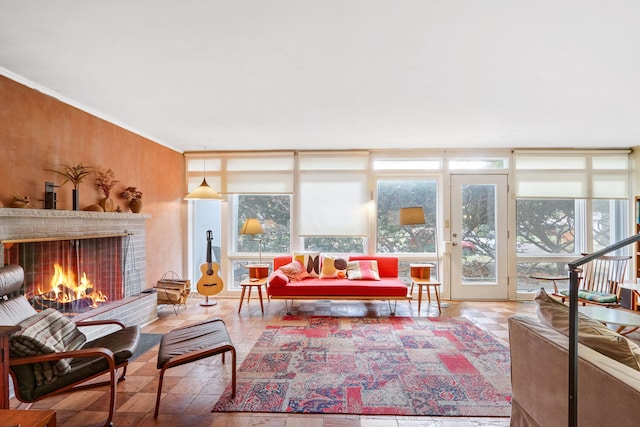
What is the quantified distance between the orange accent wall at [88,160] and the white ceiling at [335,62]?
0.64 ft

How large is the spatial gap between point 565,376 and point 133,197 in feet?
14.6

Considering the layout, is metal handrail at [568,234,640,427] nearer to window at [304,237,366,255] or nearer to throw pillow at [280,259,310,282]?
throw pillow at [280,259,310,282]

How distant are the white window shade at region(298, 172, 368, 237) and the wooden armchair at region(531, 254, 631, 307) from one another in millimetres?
2563

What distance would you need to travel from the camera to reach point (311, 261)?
4.85m

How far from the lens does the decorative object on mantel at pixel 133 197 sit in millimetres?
3959

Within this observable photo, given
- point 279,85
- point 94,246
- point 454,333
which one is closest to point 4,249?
point 94,246

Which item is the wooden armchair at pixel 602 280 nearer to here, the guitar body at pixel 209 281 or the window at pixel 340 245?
the window at pixel 340 245

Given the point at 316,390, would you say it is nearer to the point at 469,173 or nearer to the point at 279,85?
the point at 279,85

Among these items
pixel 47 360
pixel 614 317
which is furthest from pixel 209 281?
pixel 614 317

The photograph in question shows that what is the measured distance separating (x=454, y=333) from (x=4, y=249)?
4295 millimetres

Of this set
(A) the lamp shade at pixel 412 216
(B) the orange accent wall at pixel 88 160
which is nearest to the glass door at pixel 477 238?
(A) the lamp shade at pixel 412 216

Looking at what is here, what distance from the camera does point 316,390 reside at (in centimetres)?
243

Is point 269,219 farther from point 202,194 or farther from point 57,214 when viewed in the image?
point 57,214

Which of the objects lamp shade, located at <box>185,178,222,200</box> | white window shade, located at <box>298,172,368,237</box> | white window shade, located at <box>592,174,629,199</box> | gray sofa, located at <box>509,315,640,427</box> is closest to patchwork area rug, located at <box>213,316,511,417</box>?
gray sofa, located at <box>509,315,640,427</box>
